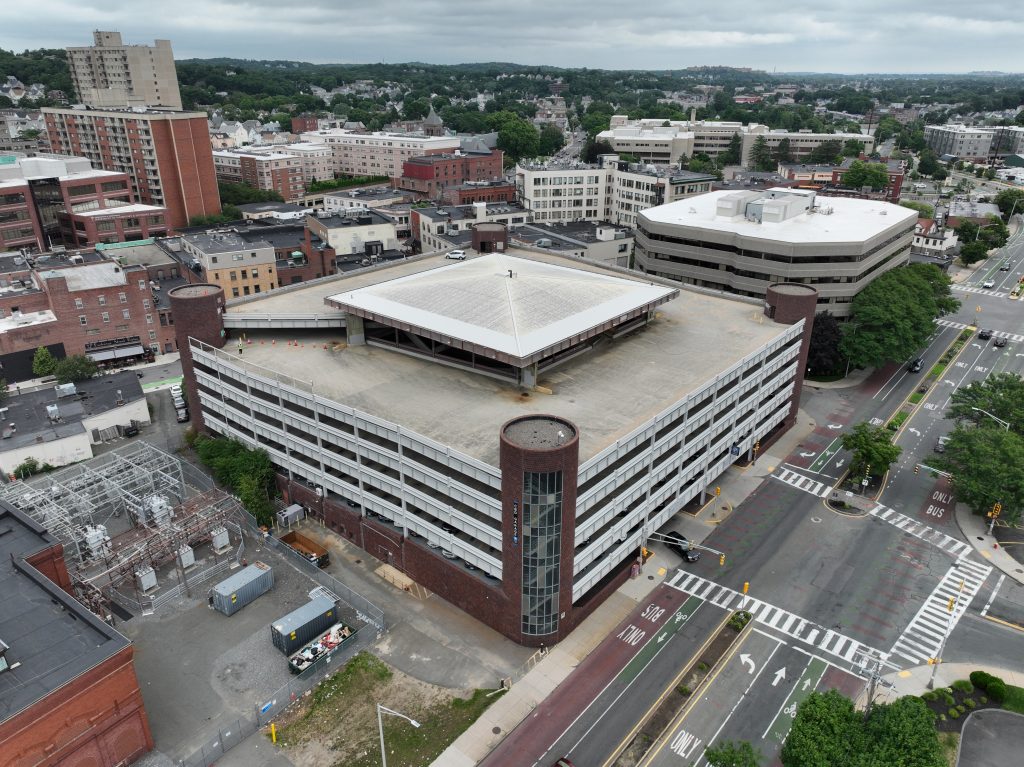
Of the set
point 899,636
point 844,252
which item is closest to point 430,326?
point 899,636

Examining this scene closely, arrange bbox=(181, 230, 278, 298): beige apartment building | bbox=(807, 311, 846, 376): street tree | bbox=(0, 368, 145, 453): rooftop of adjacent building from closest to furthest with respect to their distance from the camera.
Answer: bbox=(0, 368, 145, 453): rooftop of adjacent building, bbox=(807, 311, 846, 376): street tree, bbox=(181, 230, 278, 298): beige apartment building

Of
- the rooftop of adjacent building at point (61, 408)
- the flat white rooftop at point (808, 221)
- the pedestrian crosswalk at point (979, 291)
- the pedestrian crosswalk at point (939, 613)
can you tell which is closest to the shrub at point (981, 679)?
the pedestrian crosswalk at point (939, 613)

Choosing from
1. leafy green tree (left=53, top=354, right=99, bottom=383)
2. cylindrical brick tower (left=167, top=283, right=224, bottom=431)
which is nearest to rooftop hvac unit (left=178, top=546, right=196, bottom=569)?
cylindrical brick tower (left=167, top=283, right=224, bottom=431)

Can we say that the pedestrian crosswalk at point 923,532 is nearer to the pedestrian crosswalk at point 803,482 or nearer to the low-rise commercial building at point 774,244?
the pedestrian crosswalk at point 803,482

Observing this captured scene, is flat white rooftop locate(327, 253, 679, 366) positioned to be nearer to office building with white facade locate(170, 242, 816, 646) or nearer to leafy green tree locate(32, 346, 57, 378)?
office building with white facade locate(170, 242, 816, 646)

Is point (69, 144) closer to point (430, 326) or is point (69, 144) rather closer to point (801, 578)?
point (430, 326)

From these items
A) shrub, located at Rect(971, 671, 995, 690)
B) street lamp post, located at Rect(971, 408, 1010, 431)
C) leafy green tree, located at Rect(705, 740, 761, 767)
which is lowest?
shrub, located at Rect(971, 671, 995, 690)

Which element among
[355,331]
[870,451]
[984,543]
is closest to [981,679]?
[984,543]
